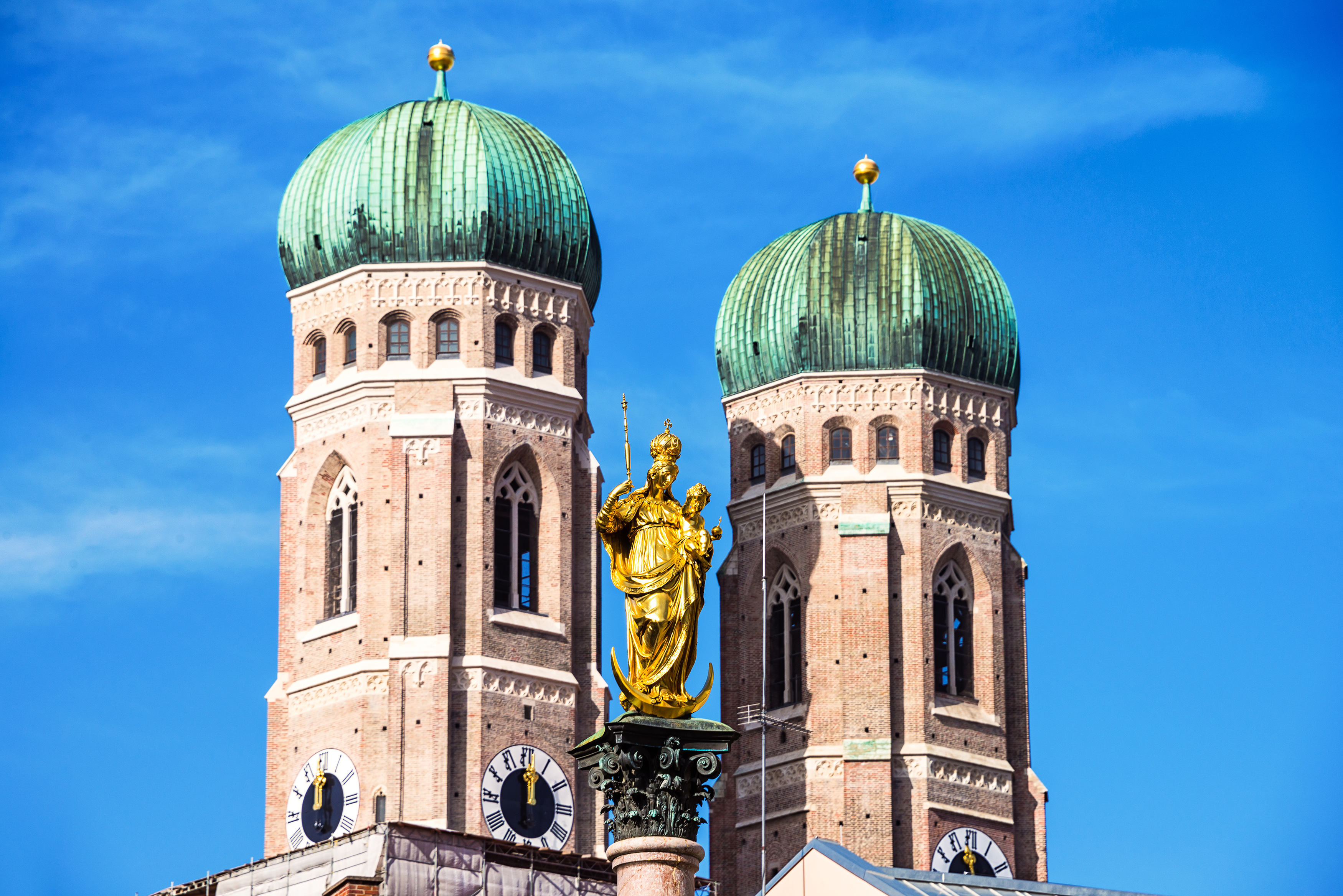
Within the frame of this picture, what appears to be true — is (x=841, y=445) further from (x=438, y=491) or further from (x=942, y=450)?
(x=438, y=491)

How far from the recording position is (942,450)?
265 feet

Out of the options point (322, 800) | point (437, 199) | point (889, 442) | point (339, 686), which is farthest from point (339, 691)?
point (889, 442)

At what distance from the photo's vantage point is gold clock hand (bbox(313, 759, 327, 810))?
7162 centimetres

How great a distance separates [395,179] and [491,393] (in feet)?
17.3

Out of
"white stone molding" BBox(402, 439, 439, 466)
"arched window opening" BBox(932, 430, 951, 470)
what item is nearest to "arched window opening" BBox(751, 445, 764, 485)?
"arched window opening" BBox(932, 430, 951, 470)

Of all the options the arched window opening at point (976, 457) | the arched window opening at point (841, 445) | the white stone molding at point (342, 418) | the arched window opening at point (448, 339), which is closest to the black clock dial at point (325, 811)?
the white stone molding at point (342, 418)

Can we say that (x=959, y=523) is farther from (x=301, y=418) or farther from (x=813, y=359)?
(x=301, y=418)

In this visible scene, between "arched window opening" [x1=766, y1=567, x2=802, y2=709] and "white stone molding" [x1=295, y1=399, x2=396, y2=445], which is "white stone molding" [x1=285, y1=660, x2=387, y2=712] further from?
"arched window opening" [x1=766, y1=567, x2=802, y2=709]

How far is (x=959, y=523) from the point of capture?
8025 centimetres

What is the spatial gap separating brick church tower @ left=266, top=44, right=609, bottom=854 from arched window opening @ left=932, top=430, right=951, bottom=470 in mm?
8839

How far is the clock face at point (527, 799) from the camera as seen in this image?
70.7m

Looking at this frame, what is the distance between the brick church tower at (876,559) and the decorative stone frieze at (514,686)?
696 cm

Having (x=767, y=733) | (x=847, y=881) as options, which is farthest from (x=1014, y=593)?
(x=847, y=881)

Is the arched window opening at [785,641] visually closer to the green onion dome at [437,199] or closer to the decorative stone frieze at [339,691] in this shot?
the green onion dome at [437,199]
